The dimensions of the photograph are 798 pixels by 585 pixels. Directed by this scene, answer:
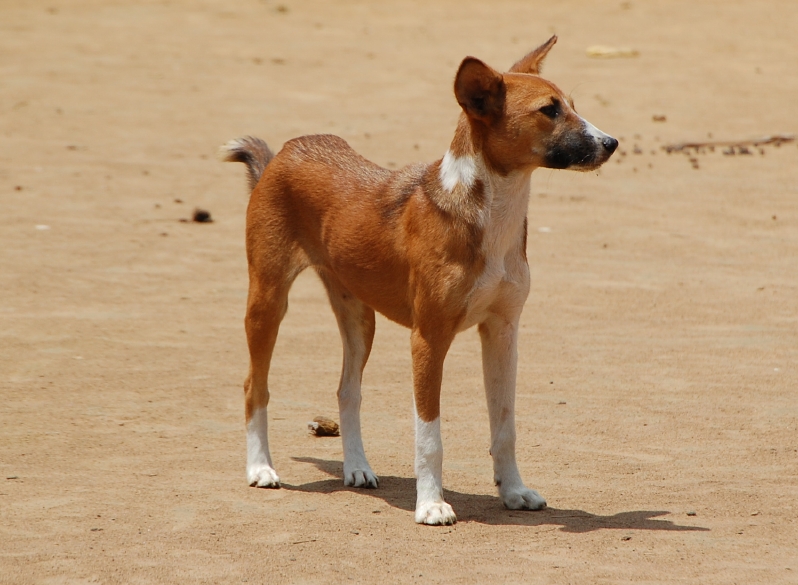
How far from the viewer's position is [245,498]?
6227 mm

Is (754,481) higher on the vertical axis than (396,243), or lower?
lower

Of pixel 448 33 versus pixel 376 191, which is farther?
pixel 448 33

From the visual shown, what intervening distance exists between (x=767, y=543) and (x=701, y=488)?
878mm

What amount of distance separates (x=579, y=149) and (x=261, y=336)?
2.23 metres

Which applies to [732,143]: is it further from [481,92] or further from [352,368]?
[481,92]

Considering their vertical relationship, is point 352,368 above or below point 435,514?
above

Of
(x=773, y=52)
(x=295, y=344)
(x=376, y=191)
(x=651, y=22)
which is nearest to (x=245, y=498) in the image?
(x=376, y=191)

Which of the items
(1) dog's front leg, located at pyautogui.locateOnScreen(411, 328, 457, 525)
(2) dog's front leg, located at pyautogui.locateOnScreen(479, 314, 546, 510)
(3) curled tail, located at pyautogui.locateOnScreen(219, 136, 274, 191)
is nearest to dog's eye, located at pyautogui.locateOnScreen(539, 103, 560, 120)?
(2) dog's front leg, located at pyautogui.locateOnScreen(479, 314, 546, 510)

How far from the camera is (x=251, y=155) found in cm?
734

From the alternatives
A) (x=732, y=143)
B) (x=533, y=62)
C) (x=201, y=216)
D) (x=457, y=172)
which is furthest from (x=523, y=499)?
(x=732, y=143)

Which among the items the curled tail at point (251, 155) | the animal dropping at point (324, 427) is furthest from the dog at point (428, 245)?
the animal dropping at point (324, 427)

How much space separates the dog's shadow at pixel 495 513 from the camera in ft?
18.7

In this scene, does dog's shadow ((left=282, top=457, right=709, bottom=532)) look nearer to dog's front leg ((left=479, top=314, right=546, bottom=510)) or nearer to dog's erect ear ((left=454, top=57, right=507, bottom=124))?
dog's front leg ((left=479, top=314, right=546, bottom=510))

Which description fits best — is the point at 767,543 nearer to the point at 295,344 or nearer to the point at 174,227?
the point at 295,344
